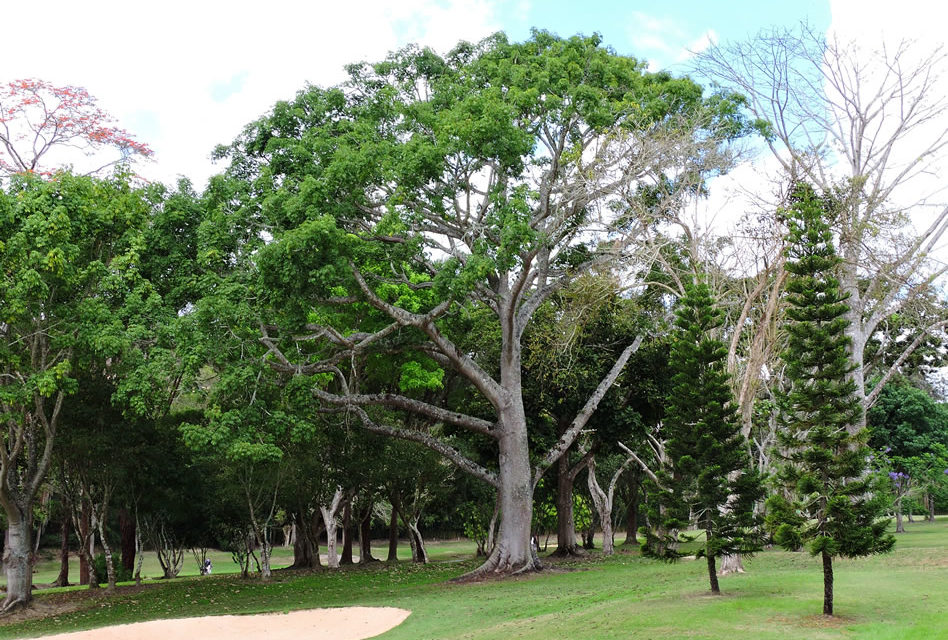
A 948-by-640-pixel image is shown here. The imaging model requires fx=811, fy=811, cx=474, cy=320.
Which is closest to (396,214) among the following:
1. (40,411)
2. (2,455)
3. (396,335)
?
(396,335)

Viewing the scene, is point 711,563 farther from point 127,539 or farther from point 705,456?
point 127,539

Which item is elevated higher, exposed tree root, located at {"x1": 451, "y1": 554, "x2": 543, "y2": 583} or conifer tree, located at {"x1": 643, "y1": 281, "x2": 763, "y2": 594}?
conifer tree, located at {"x1": 643, "y1": 281, "x2": 763, "y2": 594}

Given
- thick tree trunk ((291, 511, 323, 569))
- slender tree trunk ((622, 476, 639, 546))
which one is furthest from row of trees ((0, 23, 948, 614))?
slender tree trunk ((622, 476, 639, 546))

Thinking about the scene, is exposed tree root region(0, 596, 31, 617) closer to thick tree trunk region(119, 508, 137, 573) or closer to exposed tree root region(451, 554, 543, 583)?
exposed tree root region(451, 554, 543, 583)

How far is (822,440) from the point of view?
11.9 m

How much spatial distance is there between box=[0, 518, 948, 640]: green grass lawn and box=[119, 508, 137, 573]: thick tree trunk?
16.2ft

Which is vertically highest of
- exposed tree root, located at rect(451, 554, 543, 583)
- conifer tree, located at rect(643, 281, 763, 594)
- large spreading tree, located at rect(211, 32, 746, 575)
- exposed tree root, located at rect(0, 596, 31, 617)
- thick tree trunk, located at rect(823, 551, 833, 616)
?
large spreading tree, located at rect(211, 32, 746, 575)

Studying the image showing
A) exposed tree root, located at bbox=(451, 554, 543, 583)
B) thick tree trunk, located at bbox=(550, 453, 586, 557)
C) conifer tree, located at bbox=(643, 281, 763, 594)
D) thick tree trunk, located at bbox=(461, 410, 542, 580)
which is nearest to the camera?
conifer tree, located at bbox=(643, 281, 763, 594)

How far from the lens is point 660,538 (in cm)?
1461

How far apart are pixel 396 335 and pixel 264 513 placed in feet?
35.5

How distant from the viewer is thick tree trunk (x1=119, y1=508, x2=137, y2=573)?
28688mm

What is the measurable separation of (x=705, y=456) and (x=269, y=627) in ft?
27.9

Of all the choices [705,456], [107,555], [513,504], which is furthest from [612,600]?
[107,555]

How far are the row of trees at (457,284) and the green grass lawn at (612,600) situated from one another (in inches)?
45.3
